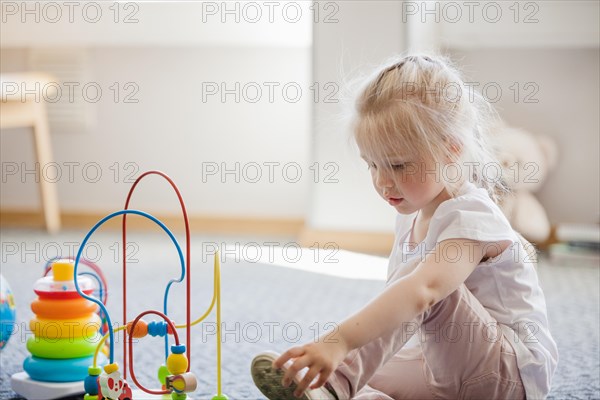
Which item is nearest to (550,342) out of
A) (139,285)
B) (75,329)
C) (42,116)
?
(75,329)

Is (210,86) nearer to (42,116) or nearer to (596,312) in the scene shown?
(42,116)

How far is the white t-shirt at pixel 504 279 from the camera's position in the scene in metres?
0.87

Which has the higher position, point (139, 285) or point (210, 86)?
point (210, 86)

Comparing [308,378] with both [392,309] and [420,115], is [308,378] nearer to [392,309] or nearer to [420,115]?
[392,309]

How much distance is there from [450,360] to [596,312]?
806 mm

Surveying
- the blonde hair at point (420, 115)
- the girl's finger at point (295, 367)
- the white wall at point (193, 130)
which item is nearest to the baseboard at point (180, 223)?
the white wall at point (193, 130)

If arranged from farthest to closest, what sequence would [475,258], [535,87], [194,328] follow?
[535,87] < [194,328] < [475,258]

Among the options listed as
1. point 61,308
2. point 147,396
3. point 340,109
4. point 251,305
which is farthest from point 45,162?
point 147,396

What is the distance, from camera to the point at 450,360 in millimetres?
889

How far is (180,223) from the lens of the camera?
260 centimetres

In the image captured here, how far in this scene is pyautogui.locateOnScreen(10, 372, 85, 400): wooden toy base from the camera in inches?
39.8

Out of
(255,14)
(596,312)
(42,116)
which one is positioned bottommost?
(596,312)

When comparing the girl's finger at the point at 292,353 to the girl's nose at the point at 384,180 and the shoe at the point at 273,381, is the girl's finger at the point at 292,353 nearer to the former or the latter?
the shoe at the point at 273,381

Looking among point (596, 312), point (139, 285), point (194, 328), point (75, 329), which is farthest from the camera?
point (139, 285)
